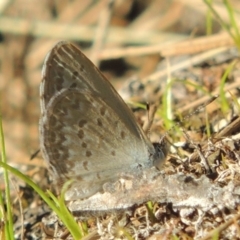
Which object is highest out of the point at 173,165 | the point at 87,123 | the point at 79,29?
the point at 79,29

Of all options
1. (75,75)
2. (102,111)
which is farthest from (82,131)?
(75,75)

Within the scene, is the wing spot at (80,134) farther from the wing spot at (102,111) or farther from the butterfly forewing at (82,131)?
the wing spot at (102,111)

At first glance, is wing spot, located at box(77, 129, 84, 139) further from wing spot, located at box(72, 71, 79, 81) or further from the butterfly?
wing spot, located at box(72, 71, 79, 81)

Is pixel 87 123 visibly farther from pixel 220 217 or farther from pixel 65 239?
pixel 220 217

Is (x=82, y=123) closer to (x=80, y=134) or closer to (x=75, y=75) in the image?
(x=80, y=134)

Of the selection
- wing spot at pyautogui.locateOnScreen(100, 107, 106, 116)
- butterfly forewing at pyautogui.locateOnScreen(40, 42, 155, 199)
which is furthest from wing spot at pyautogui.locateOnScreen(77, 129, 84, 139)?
wing spot at pyautogui.locateOnScreen(100, 107, 106, 116)

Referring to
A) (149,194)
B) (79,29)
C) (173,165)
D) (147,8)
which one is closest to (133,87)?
(173,165)

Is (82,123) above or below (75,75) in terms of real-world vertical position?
below

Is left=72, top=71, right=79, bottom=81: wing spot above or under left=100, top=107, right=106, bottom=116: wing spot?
above

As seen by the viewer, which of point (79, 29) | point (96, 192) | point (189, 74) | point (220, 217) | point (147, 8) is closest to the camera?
point (220, 217)
